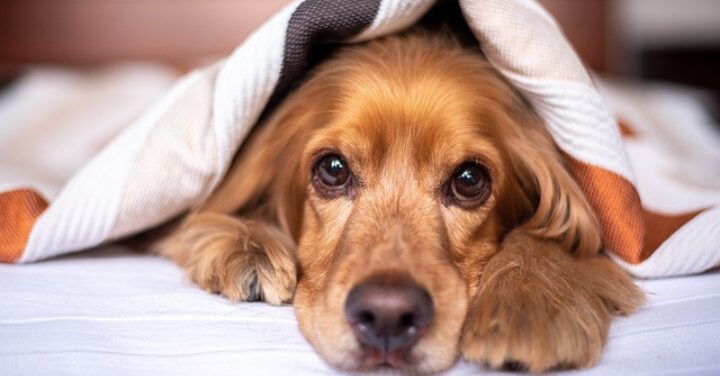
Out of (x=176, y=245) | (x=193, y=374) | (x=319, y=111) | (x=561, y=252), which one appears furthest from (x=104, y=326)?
(x=561, y=252)

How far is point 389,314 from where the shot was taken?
4.08 feet

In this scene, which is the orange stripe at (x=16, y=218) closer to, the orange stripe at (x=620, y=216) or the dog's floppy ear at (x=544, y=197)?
the dog's floppy ear at (x=544, y=197)

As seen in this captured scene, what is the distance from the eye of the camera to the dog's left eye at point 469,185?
1.67 m

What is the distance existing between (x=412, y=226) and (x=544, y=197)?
0.42 metres

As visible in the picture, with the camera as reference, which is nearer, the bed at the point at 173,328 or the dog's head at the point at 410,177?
the bed at the point at 173,328

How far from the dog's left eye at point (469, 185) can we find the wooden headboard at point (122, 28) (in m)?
2.89

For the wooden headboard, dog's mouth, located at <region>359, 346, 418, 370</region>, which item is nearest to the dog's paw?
dog's mouth, located at <region>359, 346, 418, 370</region>

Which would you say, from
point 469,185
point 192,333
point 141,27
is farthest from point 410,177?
point 141,27

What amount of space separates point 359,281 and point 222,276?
0.38 m

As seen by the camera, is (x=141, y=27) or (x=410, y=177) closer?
(x=410, y=177)

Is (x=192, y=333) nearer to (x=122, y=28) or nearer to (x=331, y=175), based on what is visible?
(x=331, y=175)

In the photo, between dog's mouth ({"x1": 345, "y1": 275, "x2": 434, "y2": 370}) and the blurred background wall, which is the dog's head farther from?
the blurred background wall

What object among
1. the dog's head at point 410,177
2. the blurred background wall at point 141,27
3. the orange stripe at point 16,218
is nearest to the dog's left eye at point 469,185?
the dog's head at point 410,177

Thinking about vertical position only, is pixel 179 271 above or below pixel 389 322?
below
